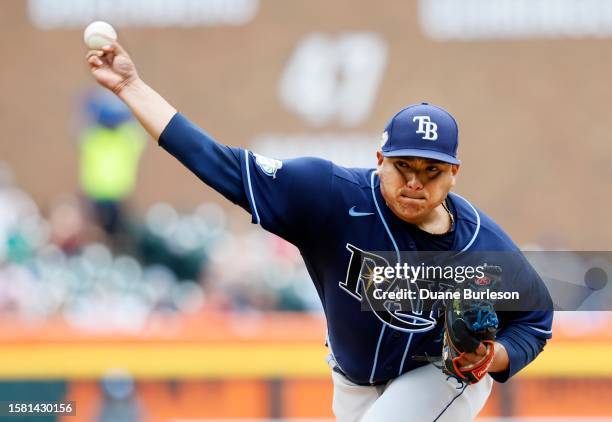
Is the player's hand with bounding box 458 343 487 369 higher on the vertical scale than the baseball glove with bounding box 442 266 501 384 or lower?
lower

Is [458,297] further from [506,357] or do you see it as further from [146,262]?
[146,262]

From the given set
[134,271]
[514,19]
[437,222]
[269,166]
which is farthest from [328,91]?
[269,166]

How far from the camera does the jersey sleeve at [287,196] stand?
14.0 ft

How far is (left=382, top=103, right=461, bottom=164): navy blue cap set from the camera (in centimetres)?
417

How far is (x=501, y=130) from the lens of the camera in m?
14.4

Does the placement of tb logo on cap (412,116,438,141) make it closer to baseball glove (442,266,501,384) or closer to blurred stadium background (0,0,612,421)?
baseball glove (442,266,501,384)

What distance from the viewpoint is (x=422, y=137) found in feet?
13.7

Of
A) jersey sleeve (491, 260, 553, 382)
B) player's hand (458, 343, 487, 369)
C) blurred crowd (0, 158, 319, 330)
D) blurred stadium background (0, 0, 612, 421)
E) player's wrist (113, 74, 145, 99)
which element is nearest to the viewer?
player's hand (458, 343, 487, 369)

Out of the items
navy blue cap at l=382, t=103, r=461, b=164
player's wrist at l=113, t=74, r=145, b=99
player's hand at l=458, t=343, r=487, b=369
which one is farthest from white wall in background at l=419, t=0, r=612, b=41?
player's hand at l=458, t=343, r=487, b=369

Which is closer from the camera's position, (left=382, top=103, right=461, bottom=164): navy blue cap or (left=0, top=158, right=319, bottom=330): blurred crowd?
(left=382, top=103, right=461, bottom=164): navy blue cap

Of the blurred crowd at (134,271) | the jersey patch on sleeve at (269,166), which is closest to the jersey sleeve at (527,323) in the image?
the jersey patch on sleeve at (269,166)

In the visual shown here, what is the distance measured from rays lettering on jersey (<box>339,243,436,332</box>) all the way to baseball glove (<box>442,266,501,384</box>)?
0.24 meters

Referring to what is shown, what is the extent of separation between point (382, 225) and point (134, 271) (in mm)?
5291

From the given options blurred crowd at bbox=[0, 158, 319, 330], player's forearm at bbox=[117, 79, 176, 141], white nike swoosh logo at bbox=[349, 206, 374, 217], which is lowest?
white nike swoosh logo at bbox=[349, 206, 374, 217]
